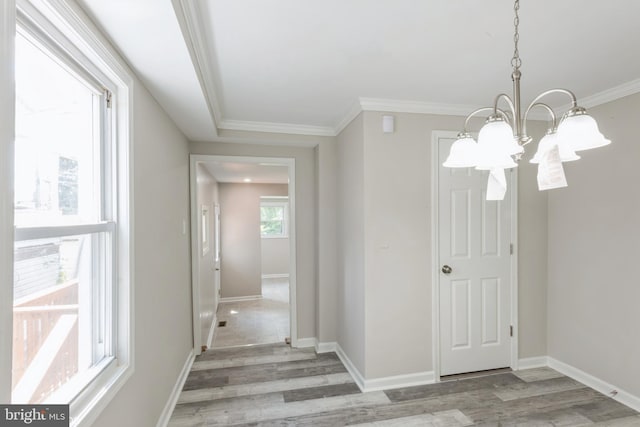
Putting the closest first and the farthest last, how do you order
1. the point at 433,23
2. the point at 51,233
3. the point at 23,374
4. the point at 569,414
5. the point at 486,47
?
the point at 23,374, the point at 51,233, the point at 433,23, the point at 486,47, the point at 569,414

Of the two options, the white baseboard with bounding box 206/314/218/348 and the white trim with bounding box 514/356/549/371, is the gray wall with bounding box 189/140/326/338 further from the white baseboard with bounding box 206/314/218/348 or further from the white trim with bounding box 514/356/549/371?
the white trim with bounding box 514/356/549/371

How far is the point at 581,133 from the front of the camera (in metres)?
0.99

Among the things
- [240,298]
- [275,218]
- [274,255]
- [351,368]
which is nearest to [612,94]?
[351,368]

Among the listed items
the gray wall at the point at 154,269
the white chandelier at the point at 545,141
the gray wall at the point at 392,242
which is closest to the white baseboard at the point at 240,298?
the gray wall at the point at 154,269

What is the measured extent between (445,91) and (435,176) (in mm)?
702

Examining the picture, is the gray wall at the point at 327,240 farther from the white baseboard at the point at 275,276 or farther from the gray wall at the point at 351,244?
the white baseboard at the point at 275,276

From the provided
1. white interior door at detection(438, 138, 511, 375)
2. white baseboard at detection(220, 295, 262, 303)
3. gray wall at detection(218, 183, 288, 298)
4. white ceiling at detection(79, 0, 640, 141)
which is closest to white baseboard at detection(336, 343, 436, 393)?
white interior door at detection(438, 138, 511, 375)

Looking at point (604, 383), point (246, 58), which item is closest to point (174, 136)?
point (246, 58)

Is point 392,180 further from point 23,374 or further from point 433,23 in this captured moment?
point 23,374

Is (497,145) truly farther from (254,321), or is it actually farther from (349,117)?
(254,321)

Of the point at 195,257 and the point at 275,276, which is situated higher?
the point at 195,257

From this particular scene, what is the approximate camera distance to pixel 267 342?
3.48 meters

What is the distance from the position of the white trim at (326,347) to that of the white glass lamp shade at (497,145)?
9.01ft

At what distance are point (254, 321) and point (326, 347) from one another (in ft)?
5.12
